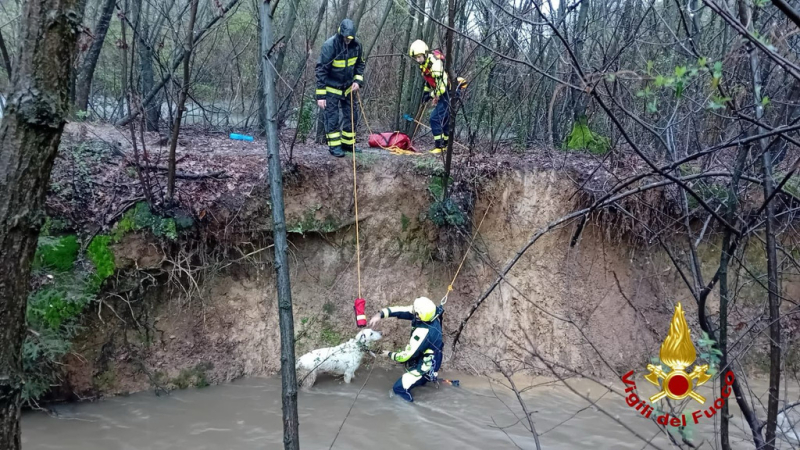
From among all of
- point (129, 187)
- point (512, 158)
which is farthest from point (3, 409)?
point (512, 158)

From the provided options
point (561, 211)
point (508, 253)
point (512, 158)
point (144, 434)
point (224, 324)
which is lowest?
point (144, 434)

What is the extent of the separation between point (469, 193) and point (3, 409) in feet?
20.5

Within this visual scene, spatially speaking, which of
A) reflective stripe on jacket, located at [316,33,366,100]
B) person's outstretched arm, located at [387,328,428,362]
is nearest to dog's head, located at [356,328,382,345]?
person's outstretched arm, located at [387,328,428,362]

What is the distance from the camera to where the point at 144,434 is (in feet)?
17.1

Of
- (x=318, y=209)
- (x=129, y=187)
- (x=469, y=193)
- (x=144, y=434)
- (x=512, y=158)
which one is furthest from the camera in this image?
(x=512, y=158)

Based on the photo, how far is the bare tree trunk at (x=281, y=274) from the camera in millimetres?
2500

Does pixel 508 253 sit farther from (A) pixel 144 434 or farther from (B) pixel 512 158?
(A) pixel 144 434

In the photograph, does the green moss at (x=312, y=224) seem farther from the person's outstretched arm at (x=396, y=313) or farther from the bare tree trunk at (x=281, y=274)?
the bare tree trunk at (x=281, y=274)

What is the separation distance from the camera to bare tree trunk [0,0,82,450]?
1642mm

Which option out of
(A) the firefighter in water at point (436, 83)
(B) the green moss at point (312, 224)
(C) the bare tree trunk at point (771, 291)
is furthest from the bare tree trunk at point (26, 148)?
(A) the firefighter in water at point (436, 83)

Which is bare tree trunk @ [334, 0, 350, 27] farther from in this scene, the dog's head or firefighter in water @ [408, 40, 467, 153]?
the dog's head

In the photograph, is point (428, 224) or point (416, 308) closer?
point (416, 308)

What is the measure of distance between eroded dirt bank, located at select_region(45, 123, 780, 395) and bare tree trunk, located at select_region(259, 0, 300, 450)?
3.82m

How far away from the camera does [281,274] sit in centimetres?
268
